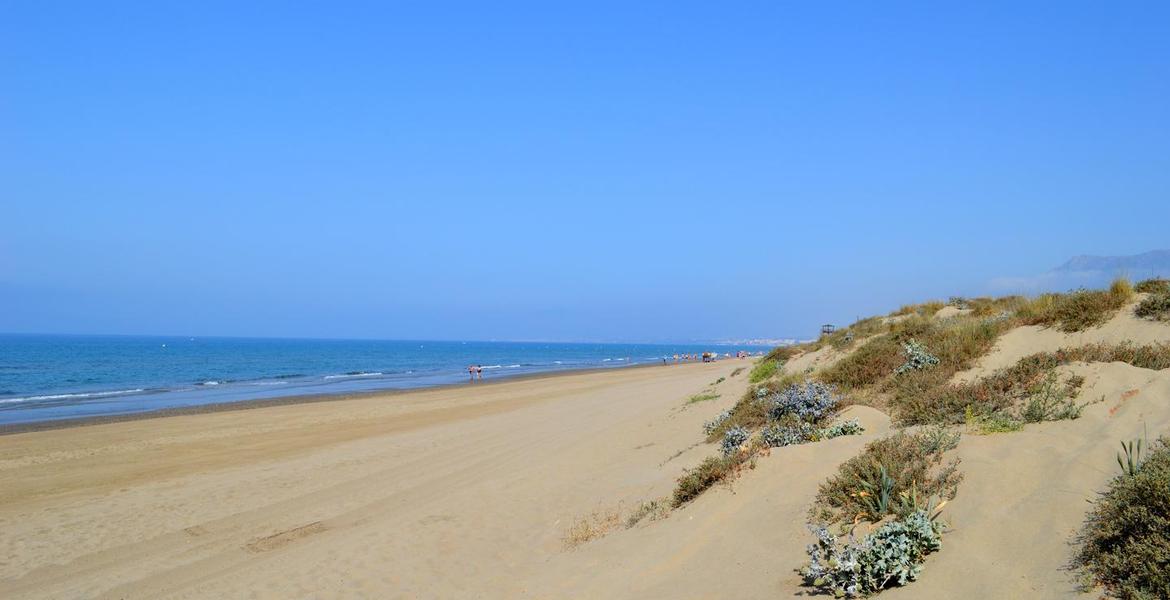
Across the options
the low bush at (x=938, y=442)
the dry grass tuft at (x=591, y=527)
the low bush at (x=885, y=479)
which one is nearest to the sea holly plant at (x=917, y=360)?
the low bush at (x=938, y=442)

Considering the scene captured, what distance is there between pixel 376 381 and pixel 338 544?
42.5m

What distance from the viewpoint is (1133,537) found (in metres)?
4.13

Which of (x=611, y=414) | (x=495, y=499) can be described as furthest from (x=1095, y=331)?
(x=611, y=414)

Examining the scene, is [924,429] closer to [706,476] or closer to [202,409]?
[706,476]

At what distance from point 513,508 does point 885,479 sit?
6.30m

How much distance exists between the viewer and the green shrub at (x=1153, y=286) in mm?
10422

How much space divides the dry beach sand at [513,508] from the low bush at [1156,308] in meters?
Answer: 0.17

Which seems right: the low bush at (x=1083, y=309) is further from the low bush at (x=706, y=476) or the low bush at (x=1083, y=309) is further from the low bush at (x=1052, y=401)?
the low bush at (x=706, y=476)

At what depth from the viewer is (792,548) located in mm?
5695

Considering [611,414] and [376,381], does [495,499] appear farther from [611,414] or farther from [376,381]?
[376,381]

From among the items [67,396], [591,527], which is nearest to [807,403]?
[591,527]

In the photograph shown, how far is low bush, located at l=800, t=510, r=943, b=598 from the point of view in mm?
4688

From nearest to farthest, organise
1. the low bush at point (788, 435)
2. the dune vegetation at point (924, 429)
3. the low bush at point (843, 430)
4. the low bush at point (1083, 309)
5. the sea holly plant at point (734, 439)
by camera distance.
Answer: the dune vegetation at point (924, 429), the low bush at point (843, 430), the low bush at point (788, 435), the sea holly plant at point (734, 439), the low bush at point (1083, 309)

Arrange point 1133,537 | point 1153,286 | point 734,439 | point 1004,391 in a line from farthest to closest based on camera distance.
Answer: point 1153,286 → point 734,439 → point 1004,391 → point 1133,537
